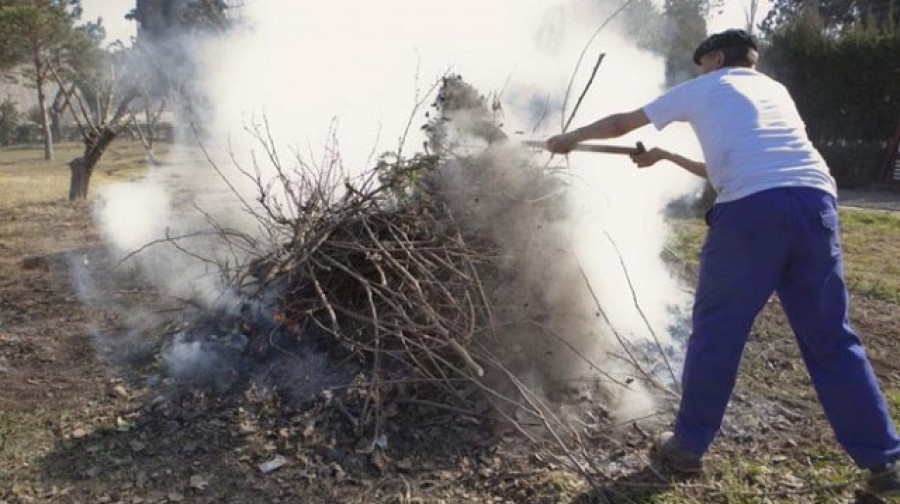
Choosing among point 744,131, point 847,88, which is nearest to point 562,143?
point 744,131

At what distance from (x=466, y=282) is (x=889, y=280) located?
4.85 m

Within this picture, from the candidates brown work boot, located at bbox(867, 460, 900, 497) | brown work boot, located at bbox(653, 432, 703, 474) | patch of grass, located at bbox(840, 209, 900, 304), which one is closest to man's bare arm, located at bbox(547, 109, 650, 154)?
brown work boot, located at bbox(653, 432, 703, 474)

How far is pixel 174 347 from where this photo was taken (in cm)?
405

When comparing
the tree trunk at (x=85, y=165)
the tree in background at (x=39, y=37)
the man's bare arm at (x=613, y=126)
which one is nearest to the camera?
the man's bare arm at (x=613, y=126)

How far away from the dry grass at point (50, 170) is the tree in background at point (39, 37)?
1.87m

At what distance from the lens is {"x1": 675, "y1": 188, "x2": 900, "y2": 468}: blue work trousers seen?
2836 mm

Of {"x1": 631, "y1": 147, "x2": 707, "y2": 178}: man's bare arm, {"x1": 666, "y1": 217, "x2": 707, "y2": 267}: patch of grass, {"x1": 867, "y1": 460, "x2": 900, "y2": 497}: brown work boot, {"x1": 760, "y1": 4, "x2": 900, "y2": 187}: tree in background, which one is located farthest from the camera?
{"x1": 760, "y1": 4, "x2": 900, "y2": 187}: tree in background

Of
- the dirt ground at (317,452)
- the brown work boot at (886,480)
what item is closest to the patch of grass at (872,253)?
the dirt ground at (317,452)

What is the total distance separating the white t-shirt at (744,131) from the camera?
2912 mm

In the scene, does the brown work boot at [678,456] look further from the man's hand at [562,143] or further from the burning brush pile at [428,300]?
the man's hand at [562,143]

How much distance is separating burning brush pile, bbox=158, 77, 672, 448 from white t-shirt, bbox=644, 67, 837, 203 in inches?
48.3

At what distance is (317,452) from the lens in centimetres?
323

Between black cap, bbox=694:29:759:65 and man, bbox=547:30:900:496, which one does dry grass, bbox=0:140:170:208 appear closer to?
black cap, bbox=694:29:759:65

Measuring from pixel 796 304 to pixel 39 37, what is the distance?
2710 cm
